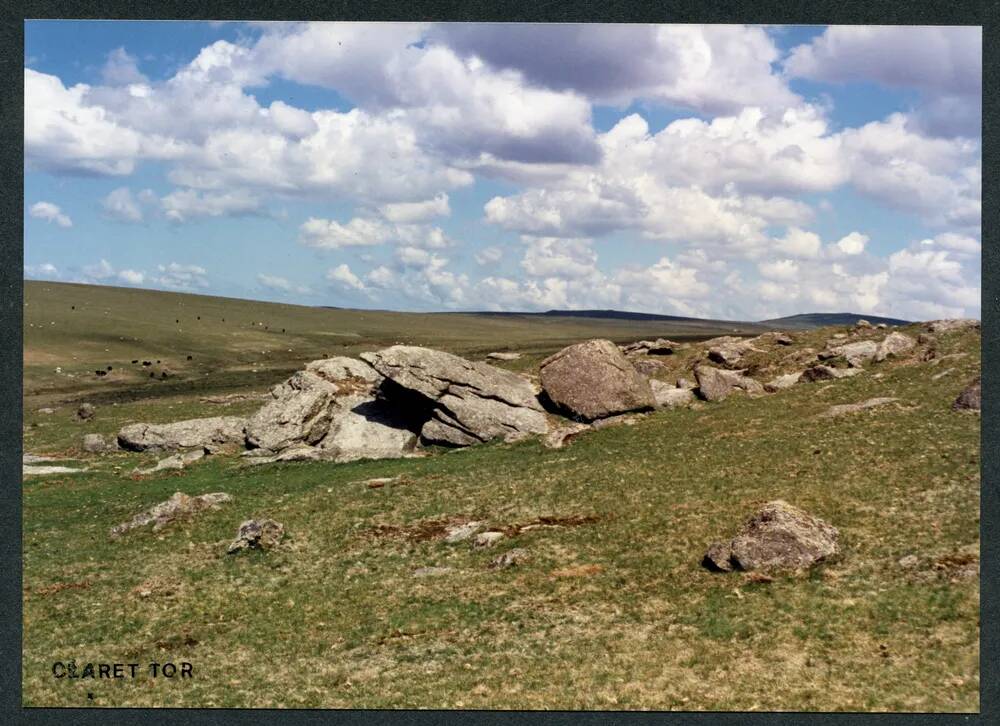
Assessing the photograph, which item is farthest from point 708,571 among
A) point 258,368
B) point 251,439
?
point 258,368

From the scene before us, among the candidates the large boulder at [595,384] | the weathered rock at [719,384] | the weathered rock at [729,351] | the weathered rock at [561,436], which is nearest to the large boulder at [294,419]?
the large boulder at [595,384]

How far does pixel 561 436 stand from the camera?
47406 millimetres

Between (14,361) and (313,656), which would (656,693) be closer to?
(313,656)

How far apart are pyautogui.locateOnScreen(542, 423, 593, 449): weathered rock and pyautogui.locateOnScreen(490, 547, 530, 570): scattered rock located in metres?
17.3

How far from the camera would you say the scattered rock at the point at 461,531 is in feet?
106

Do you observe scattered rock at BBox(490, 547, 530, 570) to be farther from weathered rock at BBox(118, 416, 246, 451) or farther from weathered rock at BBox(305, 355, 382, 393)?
weathered rock at BBox(118, 416, 246, 451)

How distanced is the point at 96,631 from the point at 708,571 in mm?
21671

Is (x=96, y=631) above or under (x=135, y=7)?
under

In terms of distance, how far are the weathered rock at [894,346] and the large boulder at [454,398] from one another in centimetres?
2689

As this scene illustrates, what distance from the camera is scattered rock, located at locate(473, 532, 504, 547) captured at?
31203mm

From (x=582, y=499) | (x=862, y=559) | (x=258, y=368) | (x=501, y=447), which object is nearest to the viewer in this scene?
(x=862, y=559)

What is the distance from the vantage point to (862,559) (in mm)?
24906

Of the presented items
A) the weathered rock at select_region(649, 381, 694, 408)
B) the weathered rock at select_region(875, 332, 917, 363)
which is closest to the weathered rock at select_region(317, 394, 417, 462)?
the weathered rock at select_region(649, 381, 694, 408)

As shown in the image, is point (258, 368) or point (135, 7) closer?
point (135, 7)
